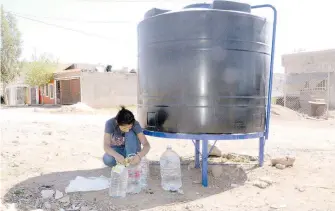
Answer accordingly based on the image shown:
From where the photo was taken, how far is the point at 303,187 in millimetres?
3846

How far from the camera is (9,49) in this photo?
32156 mm

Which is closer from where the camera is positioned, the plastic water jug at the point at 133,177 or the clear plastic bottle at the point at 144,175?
the plastic water jug at the point at 133,177

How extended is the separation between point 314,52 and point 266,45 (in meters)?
19.7

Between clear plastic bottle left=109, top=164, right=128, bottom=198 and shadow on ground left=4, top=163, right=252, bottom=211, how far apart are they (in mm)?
78

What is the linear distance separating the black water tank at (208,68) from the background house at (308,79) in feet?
40.1

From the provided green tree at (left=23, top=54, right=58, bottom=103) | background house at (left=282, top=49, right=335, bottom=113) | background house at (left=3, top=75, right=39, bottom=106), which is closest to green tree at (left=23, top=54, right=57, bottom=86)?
green tree at (left=23, top=54, right=58, bottom=103)

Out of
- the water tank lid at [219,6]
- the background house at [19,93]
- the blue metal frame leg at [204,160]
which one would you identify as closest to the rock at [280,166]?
the blue metal frame leg at [204,160]

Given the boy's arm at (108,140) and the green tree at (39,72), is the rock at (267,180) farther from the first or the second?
the green tree at (39,72)

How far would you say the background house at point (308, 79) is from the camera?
56.8 ft

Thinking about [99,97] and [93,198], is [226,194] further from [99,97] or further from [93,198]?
[99,97]

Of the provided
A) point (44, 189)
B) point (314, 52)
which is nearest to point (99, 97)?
point (314, 52)

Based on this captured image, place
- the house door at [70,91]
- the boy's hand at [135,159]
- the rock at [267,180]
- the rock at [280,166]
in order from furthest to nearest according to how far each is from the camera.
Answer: the house door at [70,91]
the rock at [280,166]
the rock at [267,180]
the boy's hand at [135,159]

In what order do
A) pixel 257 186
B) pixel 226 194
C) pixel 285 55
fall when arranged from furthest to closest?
pixel 285 55
pixel 257 186
pixel 226 194

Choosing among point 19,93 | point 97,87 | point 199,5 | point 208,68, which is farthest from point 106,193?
point 19,93
